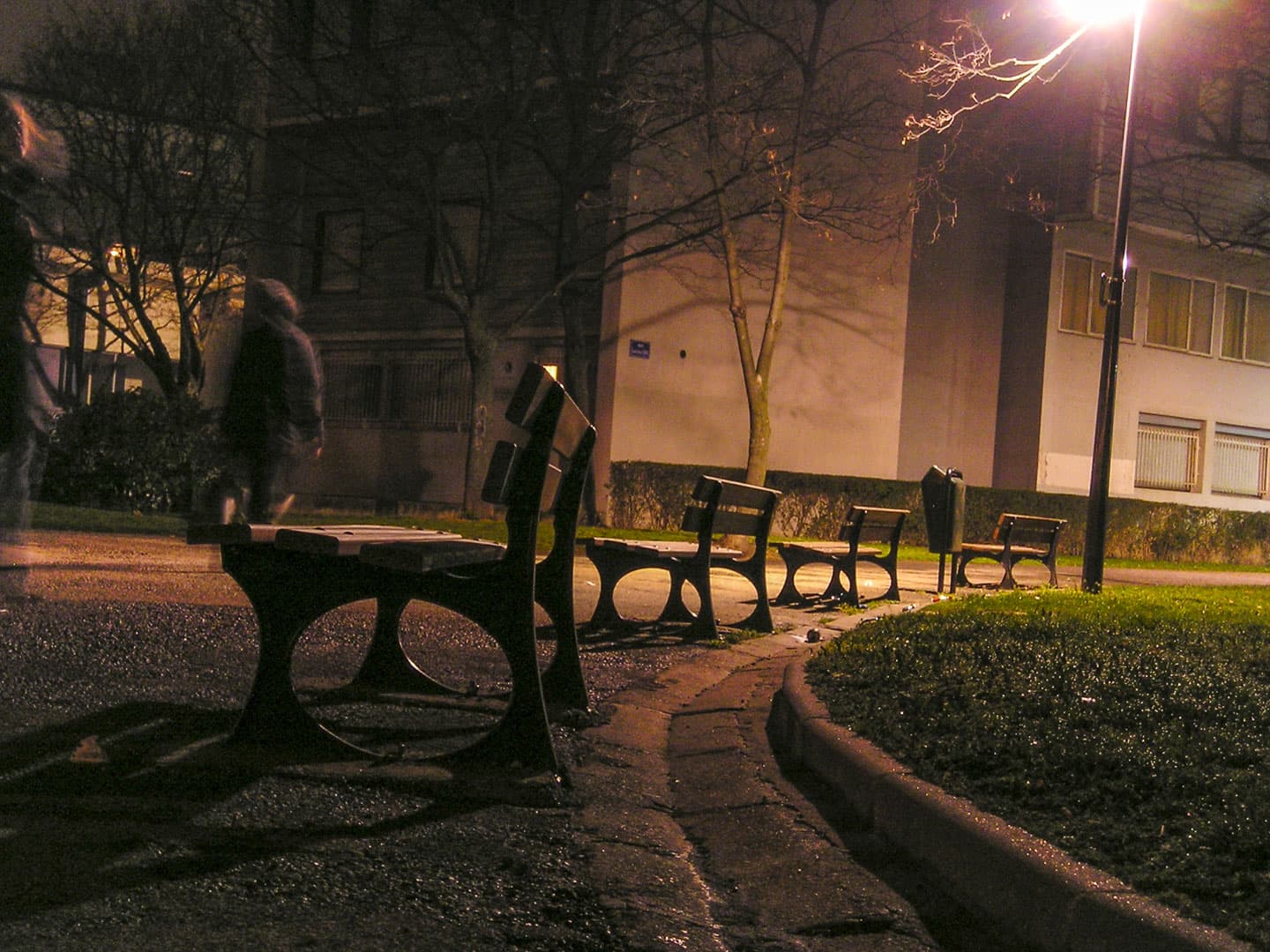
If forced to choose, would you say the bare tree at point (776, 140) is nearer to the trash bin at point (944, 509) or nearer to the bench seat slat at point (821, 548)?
the trash bin at point (944, 509)

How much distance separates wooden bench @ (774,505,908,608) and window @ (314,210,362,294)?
57.2ft

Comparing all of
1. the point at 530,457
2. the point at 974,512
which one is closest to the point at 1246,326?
the point at 974,512

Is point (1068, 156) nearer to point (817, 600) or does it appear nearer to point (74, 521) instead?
point (817, 600)

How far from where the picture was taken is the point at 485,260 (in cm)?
2198

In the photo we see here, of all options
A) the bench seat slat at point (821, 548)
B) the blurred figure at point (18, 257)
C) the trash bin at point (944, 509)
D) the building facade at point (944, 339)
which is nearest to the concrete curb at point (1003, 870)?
the blurred figure at point (18, 257)

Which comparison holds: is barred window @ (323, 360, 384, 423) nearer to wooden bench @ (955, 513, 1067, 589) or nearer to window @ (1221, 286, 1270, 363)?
wooden bench @ (955, 513, 1067, 589)

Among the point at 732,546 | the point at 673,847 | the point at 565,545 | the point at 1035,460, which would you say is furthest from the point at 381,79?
the point at 673,847

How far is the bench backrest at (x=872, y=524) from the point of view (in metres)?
12.0

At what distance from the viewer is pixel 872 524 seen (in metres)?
12.5

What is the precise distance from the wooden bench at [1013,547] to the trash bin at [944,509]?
128 cm

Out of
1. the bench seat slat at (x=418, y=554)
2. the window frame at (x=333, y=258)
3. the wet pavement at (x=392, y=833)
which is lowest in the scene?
the wet pavement at (x=392, y=833)

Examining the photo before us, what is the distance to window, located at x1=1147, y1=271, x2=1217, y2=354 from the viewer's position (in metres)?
30.4

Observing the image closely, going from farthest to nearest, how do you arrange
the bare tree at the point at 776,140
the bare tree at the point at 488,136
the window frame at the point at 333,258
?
the window frame at the point at 333,258 → the bare tree at the point at 488,136 → the bare tree at the point at 776,140

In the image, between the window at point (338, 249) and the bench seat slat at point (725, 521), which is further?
the window at point (338, 249)
